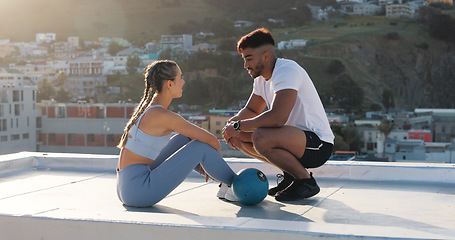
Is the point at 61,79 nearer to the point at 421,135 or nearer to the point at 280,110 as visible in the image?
the point at 421,135

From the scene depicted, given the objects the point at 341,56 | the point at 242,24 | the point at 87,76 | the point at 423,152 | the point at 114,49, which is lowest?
the point at 423,152

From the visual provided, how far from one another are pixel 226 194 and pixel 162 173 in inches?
16.0

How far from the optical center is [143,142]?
263cm

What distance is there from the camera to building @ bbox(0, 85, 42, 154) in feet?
129

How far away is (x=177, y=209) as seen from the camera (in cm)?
266

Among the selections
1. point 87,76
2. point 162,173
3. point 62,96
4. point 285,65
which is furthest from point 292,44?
point 162,173

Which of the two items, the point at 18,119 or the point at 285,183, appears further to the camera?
the point at 18,119

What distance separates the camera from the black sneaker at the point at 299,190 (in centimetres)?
278

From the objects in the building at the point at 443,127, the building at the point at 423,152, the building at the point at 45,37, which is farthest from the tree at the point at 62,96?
the building at the point at 443,127

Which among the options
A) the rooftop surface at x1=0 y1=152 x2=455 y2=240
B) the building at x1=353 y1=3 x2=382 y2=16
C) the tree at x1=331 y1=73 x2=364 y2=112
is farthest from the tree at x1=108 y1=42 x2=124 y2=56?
the rooftop surface at x1=0 y1=152 x2=455 y2=240

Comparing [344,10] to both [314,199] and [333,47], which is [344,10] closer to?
[333,47]

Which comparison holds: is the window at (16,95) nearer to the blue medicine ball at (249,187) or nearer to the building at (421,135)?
the building at (421,135)

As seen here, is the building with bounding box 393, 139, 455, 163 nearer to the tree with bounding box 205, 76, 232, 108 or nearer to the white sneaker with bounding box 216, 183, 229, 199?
the tree with bounding box 205, 76, 232, 108

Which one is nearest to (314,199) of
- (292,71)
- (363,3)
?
(292,71)
